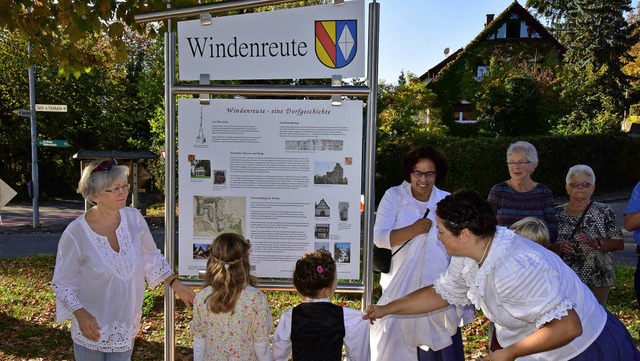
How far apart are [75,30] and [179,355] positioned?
3.14 meters

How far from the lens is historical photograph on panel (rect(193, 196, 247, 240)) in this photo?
368 centimetres

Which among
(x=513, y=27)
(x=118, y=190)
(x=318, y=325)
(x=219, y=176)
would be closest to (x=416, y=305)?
(x=318, y=325)

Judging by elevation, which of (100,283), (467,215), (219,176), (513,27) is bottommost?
(100,283)

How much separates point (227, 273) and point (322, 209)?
2.98ft

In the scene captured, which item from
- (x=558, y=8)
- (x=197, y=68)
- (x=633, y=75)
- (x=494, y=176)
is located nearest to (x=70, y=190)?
(x=494, y=176)

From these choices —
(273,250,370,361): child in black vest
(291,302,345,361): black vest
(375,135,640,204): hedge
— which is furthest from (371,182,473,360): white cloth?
(375,135,640,204): hedge

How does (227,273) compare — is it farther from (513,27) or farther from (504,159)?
(513,27)

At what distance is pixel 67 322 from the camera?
6484 millimetres

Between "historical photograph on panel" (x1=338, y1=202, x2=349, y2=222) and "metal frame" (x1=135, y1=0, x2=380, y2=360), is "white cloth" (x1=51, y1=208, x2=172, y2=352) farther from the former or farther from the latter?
"historical photograph on panel" (x1=338, y1=202, x2=349, y2=222)

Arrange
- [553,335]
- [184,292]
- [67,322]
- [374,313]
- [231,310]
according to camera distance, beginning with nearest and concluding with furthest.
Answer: [553,335] → [231,310] → [374,313] → [184,292] → [67,322]

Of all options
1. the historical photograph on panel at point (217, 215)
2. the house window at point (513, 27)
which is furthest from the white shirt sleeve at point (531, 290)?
the house window at point (513, 27)

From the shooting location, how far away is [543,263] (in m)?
2.25

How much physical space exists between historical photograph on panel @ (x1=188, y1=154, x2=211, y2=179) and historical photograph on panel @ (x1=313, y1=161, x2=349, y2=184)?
0.71 meters

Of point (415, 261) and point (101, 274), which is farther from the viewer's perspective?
point (415, 261)
